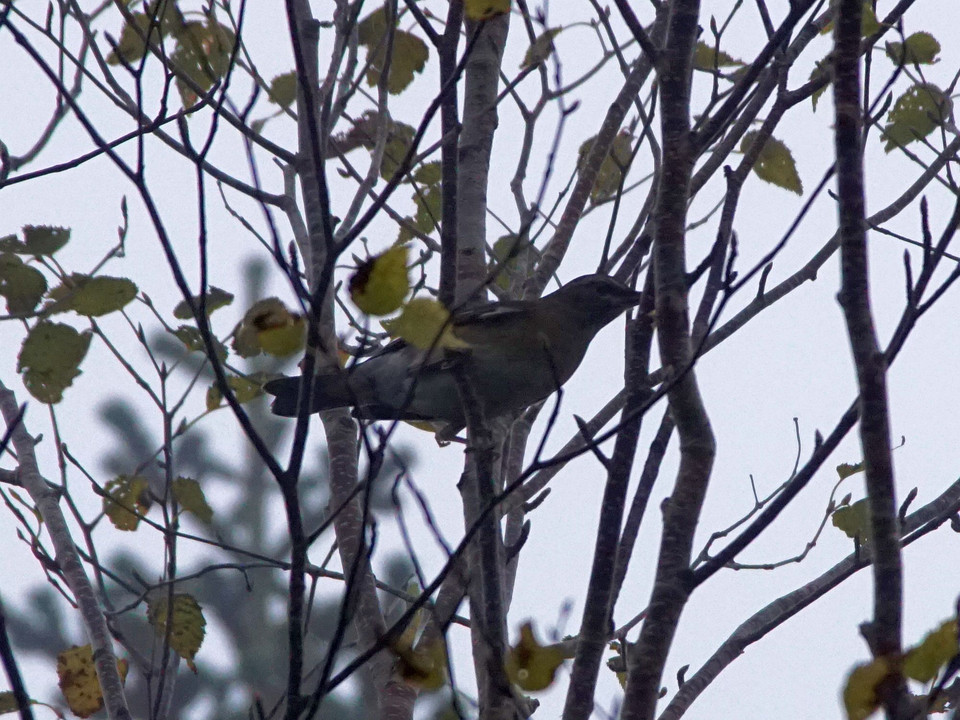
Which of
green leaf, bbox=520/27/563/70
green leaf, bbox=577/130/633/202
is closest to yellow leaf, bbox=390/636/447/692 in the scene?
green leaf, bbox=520/27/563/70

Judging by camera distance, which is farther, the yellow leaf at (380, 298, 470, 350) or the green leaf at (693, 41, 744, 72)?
the green leaf at (693, 41, 744, 72)

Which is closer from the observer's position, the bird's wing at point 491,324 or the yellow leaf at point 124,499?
the yellow leaf at point 124,499

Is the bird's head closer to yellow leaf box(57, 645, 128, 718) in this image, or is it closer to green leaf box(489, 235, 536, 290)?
green leaf box(489, 235, 536, 290)

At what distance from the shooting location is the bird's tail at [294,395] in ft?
15.4

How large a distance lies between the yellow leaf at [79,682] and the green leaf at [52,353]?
3.47 ft

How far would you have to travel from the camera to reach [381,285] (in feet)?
6.90

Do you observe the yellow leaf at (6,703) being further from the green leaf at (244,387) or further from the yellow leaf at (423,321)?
the yellow leaf at (423,321)

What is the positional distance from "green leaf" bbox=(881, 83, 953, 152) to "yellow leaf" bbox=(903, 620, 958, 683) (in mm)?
2745

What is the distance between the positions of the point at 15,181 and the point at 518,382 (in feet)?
8.69

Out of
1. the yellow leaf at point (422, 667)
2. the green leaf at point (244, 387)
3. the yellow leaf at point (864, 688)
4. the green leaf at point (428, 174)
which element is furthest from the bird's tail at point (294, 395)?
the yellow leaf at point (864, 688)

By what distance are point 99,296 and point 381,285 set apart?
1.56 m

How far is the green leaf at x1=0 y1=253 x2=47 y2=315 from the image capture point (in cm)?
356

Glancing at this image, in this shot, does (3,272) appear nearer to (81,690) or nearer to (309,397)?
(81,690)

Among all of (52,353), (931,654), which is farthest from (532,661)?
(52,353)
